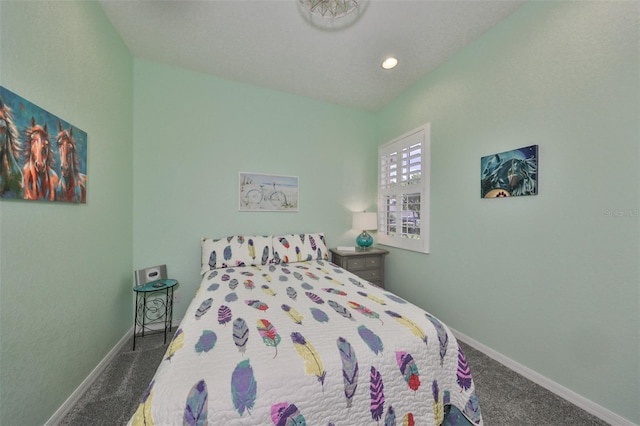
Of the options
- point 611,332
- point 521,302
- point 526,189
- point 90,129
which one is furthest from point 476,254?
point 90,129

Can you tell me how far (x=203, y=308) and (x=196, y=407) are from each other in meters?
0.71

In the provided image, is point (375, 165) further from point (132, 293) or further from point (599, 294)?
point (132, 293)

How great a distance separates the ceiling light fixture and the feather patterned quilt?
2074mm

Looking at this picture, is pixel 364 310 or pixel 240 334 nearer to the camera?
pixel 240 334

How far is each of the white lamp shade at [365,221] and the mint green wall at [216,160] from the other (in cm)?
18

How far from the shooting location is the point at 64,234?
1.38 meters

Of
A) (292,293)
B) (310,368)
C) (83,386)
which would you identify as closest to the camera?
(310,368)

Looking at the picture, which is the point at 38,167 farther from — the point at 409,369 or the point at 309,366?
the point at 409,369

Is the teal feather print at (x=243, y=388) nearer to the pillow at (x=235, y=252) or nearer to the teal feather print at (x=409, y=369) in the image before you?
the teal feather print at (x=409, y=369)

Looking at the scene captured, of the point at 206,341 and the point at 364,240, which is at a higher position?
the point at 364,240

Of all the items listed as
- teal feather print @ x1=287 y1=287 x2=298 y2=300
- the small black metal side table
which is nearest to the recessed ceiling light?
teal feather print @ x1=287 y1=287 x2=298 y2=300

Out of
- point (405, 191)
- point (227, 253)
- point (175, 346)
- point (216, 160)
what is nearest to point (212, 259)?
point (227, 253)

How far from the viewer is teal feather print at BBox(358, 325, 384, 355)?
3.25ft

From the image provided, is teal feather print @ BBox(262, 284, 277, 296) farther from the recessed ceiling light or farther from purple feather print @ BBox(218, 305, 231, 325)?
the recessed ceiling light
